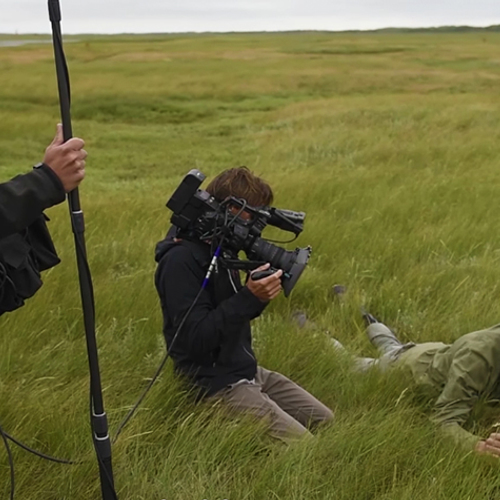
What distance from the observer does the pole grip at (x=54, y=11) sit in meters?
2.02

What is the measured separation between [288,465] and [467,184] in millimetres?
5831

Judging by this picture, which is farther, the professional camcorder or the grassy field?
the professional camcorder

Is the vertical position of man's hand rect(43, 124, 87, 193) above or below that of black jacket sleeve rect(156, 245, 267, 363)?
above

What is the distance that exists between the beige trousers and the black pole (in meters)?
0.76

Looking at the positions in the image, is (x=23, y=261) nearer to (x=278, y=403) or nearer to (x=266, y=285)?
(x=266, y=285)

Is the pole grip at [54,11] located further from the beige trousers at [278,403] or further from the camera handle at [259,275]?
the beige trousers at [278,403]

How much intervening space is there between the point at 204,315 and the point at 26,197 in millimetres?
1137

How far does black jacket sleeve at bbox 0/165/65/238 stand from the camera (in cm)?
187

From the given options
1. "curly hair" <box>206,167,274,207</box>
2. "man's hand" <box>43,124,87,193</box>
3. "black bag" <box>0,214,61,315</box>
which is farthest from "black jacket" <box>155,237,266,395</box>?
"man's hand" <box>43,124,87,193</box>

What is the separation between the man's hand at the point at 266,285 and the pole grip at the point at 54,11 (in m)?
1.21

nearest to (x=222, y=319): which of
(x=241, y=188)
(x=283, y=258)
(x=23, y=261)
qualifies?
(x=283, y=258)

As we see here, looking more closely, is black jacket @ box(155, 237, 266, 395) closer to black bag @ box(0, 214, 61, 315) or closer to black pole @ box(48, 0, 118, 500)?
black pole @ box(48, 0, 118, 500)

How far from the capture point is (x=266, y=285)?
276 centimetres

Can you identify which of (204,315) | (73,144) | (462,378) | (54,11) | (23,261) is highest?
(54,11)
